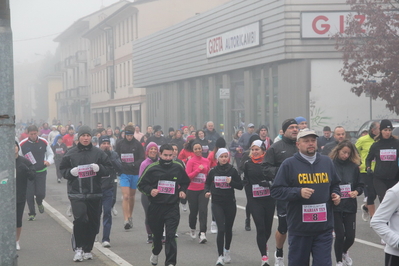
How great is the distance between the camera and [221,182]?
9.56 m

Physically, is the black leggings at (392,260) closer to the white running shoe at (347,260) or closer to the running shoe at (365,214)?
the white running shoe at (347,260)

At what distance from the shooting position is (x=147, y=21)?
5194cm

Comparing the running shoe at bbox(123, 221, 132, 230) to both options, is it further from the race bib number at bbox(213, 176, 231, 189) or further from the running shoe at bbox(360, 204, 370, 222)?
the running shoe at bbox(360, 204, 370, 222)

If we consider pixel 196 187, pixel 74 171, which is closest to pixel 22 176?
pixel 74 171

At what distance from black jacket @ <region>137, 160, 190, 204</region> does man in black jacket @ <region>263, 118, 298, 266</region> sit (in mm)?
1144

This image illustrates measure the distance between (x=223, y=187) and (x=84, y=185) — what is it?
183cm

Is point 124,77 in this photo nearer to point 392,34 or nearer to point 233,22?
point 233,22

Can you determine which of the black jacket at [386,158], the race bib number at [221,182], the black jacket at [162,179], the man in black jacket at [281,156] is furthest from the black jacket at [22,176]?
the black jacket at [386,158]

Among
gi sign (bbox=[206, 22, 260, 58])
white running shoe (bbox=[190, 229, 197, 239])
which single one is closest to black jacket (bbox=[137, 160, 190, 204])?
white running shoe (bbox=[190, 229, 197, 239])

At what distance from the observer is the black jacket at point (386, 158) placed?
1078 centimetres

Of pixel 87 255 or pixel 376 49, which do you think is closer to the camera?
pixel 87 255

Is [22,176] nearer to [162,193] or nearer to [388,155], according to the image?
[162,193]

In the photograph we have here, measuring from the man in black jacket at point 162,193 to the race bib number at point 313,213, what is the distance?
255cm

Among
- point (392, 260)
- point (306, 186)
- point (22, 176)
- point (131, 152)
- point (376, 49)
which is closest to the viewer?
point (392, 260)
